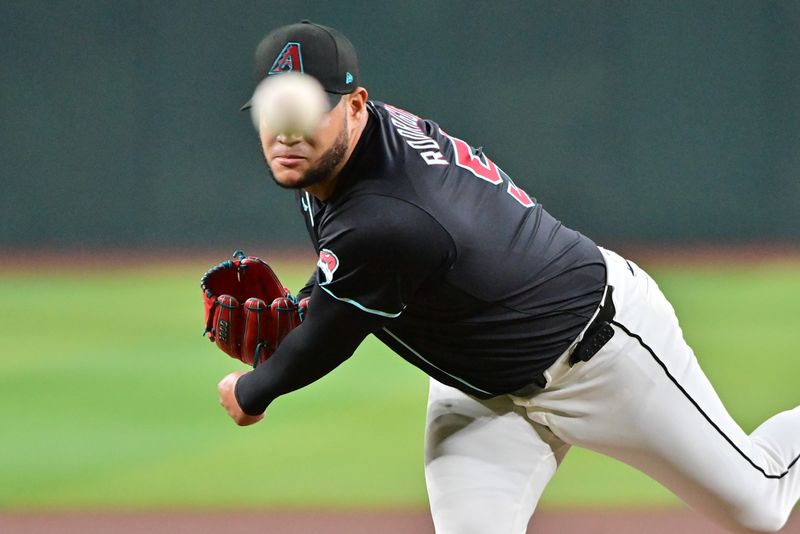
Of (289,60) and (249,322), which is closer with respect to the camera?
(289,60)

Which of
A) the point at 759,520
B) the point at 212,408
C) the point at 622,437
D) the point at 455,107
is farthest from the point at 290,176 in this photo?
the point at 455,107

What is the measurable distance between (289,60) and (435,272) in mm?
638

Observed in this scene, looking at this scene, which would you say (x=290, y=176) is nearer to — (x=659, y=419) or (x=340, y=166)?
(x=340, y=166)

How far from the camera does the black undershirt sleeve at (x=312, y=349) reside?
2549 millimetres

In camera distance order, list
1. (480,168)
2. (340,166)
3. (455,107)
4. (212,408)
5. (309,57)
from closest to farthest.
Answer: (309,57) < (340,166) < (480,168) < (212,408) < (455,107)

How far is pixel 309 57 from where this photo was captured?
7.94 ft

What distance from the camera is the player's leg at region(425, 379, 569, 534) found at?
Result: 2.89 m

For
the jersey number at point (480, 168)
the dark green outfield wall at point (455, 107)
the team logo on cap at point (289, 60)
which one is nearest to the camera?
the team logo on cap at point (289, 60)

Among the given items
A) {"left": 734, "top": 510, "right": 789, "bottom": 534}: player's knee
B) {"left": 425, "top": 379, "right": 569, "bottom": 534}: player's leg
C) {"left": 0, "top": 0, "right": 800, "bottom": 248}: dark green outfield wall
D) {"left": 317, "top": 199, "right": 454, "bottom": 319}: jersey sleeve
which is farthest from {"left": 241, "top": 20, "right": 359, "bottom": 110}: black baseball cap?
{"left": 0, "top": 0, "right": 800, "bottom": 248}: dark green outfield wall

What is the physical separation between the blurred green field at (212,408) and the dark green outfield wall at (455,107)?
137cm

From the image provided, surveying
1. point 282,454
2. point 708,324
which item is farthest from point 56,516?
point 708,324

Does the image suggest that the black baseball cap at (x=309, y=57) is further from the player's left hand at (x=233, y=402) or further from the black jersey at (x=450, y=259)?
the player's left hand at (x=233, y=402)

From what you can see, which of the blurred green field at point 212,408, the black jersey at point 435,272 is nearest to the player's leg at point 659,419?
the black jersey at point 435,272

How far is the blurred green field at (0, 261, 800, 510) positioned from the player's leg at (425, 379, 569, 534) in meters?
1.42
